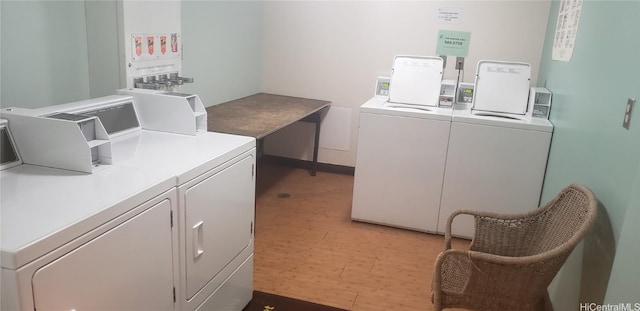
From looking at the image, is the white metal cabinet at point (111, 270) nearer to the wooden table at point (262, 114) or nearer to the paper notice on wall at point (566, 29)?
the wooden table at point (262, 114)

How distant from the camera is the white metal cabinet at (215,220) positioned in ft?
6.08

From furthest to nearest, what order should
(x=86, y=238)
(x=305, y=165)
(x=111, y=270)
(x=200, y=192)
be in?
1. (x=305, y=165)
2. (x=200, y=192)
3. (x=111, y=270)
4. (x=86, y=238)

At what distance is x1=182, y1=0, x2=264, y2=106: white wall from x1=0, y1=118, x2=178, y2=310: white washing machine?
185 centimetres

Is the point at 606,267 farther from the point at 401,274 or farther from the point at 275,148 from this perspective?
the point at 275,148

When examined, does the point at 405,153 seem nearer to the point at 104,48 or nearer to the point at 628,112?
the point at 628,112

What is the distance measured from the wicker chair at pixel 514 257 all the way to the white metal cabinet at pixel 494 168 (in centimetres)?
99

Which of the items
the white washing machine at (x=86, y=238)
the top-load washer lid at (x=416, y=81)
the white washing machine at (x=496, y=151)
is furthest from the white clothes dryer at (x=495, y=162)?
the white washing machine at (x=86, y=238)

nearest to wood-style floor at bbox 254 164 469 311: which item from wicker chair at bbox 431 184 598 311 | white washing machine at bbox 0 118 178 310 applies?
wicker chair at bbox 431 184 598 311

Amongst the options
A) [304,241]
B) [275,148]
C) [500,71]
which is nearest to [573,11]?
[500,71]

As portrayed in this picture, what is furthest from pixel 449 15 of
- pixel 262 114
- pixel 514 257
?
pixel 514 257

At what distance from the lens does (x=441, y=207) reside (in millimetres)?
3410

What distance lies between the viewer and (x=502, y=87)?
11.4ft

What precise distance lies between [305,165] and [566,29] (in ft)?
9.02

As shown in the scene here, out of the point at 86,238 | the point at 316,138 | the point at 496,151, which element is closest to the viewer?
the point at 86,238
